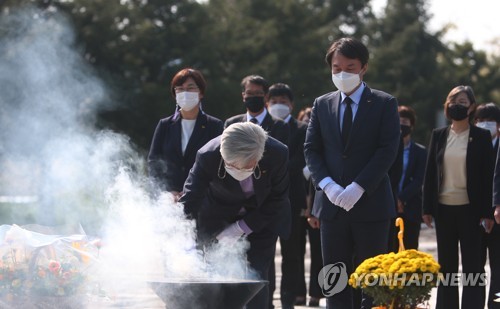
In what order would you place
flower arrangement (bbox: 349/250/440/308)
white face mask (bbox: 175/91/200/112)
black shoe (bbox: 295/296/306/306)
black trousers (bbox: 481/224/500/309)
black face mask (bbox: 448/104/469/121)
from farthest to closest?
black shoe (bbox: 295/296/306/306)
white face mask (bbox: 175/91/200/112)
black trousers (bbox: 481/224/500/309)
black face mask (bbox: 448/104/469/121)
flower arrangement (bbox: 349/250/440/308)

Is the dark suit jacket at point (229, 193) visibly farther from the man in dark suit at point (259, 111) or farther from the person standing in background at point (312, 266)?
the person standing in background at point (312, 266)

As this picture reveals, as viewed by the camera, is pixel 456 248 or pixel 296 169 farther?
pixel 296 169

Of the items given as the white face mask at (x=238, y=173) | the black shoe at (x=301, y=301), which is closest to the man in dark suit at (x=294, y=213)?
the black shoe at (x=301, y=301)

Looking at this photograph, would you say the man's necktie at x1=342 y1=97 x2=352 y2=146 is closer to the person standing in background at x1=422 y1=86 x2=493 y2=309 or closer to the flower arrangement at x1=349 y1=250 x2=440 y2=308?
the flower arrangement at x1=349 y1=250 x2=440 y2=308

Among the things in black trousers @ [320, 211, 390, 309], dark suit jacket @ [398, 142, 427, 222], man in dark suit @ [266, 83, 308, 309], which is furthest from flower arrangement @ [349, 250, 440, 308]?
dark suit jacket @ [398, 142, 427, 222]

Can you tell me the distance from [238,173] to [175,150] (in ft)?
7.81

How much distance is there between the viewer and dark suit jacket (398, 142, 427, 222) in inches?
392

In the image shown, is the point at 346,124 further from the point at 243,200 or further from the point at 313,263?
the point at 313,263

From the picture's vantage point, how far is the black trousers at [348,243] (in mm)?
6910

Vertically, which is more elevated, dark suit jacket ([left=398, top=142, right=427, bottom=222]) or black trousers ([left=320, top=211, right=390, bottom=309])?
dark suit jacket ([left=398, top=142, right=427, bottom=222])

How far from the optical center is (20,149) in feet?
66.7

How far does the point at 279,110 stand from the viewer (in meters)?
9.90

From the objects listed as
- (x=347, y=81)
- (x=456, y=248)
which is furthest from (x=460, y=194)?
(x=347, y=81)

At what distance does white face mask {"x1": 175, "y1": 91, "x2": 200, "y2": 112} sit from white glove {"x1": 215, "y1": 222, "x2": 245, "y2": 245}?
92.7 inches
